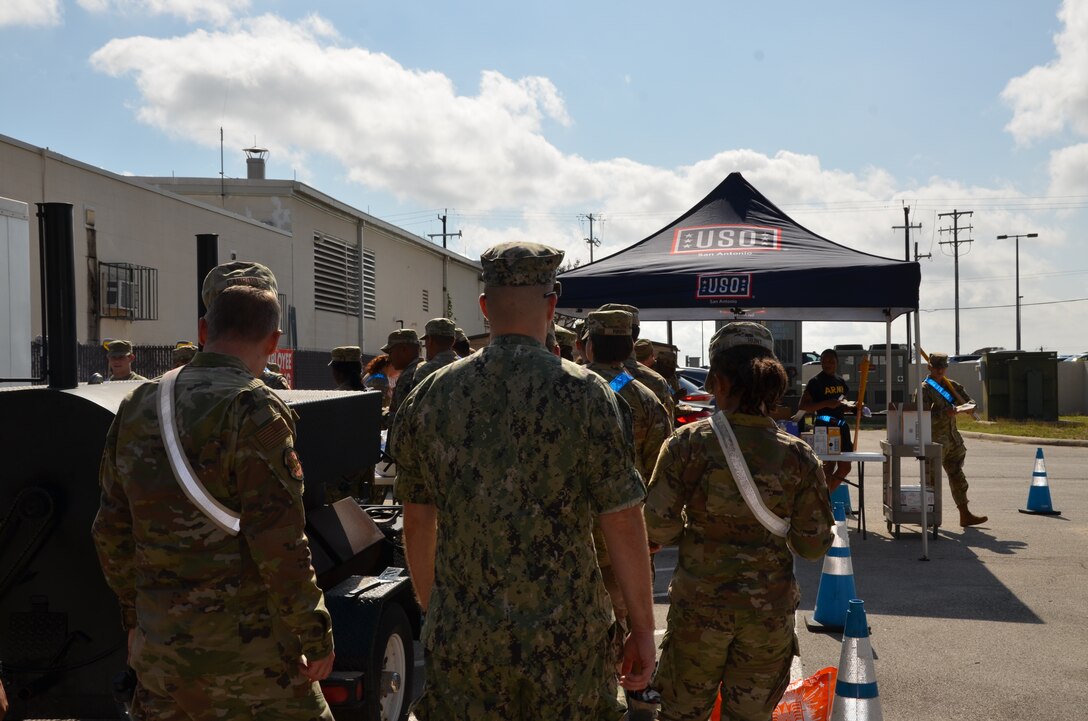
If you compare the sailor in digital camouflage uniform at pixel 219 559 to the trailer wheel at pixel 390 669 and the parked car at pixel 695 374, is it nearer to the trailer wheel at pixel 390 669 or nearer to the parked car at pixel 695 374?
the trailer wheel at pixel 390 669

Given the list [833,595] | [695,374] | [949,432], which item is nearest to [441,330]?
[833,595]

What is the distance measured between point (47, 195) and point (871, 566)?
12.9 meters

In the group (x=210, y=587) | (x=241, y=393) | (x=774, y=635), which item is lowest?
(x=774, y=635)

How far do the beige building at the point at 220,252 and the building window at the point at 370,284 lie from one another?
64 mm

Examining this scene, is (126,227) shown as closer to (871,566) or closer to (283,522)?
(871,566)

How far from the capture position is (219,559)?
110 inches

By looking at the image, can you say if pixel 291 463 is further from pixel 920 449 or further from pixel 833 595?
pixel 920 449

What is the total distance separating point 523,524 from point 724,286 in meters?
6.94

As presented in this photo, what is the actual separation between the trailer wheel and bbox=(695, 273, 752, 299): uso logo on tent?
5.37 metres

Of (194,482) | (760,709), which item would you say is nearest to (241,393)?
(194,482)

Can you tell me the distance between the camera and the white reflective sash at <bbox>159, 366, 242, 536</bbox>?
2742mm

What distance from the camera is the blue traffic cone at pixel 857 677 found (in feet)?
13.0

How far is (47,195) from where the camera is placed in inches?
591

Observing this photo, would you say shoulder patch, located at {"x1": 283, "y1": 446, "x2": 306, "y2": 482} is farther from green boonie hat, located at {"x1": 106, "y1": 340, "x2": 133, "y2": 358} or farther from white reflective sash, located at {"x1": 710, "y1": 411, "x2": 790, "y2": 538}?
green boonie hat, located at {"x1": 106, "y1": 340, "x2": 133, "y2": 358}
